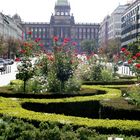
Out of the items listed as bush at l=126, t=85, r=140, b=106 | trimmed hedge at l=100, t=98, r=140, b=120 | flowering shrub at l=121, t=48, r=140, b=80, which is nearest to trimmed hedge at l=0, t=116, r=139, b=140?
trimmed hedge at l=100, t=98, r=140, b=120

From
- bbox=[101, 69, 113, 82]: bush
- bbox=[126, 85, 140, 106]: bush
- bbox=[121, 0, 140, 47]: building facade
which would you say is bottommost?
bbox=[126, 85, 140, 106]: bush

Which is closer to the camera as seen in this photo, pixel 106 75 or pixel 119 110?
pixel 119 110

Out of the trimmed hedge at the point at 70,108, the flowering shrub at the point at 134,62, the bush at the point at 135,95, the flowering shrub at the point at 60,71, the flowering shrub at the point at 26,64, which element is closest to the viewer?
the bush at the point at 135,95

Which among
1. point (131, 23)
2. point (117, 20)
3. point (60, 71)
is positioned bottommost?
point (60, 71)

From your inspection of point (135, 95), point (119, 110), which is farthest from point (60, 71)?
point (119, 110)

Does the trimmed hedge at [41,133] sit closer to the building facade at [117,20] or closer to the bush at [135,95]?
the bush at [135,95]

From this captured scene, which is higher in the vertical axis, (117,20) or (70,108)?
(117,20)

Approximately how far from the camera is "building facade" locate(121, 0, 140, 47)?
125125mm

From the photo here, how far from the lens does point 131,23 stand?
136 meters

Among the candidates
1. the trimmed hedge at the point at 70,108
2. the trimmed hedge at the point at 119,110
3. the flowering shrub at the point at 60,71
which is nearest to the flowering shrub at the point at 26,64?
the flowering shrub at the point at 60,71

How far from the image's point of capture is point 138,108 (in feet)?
43.8

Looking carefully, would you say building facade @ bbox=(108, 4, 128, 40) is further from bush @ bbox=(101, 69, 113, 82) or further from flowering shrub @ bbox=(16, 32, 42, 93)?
flowering shrub @ bbox=(16, 32, 42, 93)

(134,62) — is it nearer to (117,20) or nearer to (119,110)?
(119,110)

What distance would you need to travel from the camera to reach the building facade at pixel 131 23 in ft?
411
